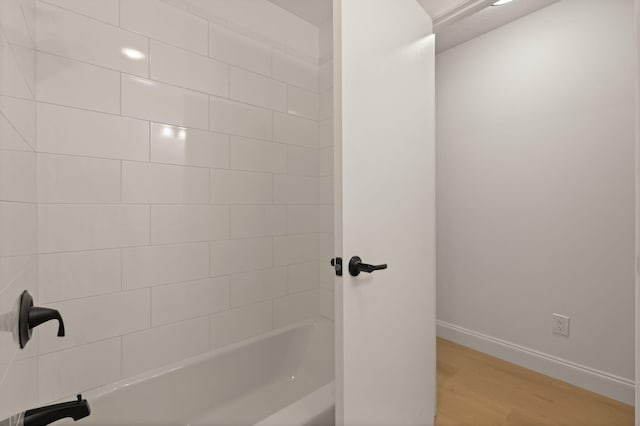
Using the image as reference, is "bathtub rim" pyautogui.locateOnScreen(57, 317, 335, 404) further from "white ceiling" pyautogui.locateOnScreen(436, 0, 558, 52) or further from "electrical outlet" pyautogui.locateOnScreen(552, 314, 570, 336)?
"white ceiling" pyautogui.locateOnScreen(436, 0, 558, 52)

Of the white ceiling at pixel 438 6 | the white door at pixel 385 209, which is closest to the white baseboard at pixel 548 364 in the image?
the white door at pixel 385 209

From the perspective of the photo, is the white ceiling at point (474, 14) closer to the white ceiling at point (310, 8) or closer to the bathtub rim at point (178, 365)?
the white ceiling at point (310, 8)

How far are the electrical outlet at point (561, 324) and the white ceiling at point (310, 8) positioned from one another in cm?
249

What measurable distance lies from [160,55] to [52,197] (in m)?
0.80

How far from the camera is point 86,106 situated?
1213mm

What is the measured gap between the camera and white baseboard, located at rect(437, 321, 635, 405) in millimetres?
1640

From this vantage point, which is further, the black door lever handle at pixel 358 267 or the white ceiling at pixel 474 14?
the white ceiling at pixel 474 14

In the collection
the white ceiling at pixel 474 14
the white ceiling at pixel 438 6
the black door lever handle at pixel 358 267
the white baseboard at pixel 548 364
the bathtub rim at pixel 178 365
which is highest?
the white ceiling at pixel 474 14

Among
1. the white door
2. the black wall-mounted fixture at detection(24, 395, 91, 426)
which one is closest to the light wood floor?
the white door

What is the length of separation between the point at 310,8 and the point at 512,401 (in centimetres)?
268

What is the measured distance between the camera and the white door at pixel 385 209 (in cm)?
96

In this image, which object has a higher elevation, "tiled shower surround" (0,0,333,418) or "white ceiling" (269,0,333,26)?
"white ceiling" (269,0,333,26)

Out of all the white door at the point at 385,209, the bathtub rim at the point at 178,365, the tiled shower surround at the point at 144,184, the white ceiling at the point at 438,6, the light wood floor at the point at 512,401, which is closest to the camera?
the white door at the point at 385,209

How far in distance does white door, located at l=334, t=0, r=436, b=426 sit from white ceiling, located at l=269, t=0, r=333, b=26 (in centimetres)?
82
